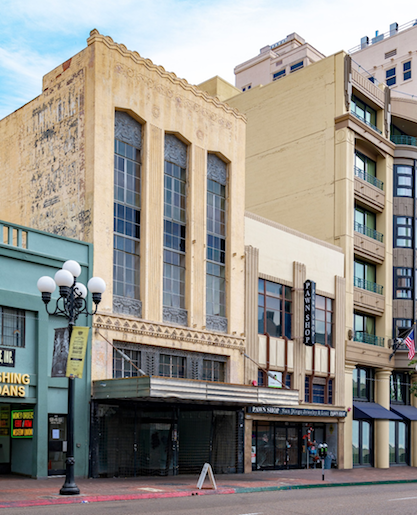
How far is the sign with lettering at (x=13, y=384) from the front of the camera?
23.3m

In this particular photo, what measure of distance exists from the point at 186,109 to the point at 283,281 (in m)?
10.4

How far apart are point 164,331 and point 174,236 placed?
4438 mm

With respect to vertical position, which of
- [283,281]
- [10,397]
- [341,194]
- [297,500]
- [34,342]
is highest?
[341,194]

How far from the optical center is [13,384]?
23750 mm

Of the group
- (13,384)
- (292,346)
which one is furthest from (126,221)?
(292,346)

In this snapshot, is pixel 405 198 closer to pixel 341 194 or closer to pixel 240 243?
pixel 341 194

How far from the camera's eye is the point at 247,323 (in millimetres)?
33906

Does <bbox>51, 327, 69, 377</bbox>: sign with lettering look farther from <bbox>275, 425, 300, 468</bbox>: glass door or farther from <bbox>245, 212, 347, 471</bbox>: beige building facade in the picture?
<bbox>275, 425, 300, 468</bbox>: glass door

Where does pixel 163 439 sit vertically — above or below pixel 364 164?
below

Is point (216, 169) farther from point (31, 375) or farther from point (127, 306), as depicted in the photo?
point (31, 375)

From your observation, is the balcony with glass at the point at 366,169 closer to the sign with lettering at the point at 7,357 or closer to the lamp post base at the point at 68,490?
the sign with lettering at the point at 7,357

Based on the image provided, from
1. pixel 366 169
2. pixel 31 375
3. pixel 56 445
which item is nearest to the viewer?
pixel 31 375

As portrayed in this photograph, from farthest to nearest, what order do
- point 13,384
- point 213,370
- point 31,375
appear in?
point 213,370 → point 31,375 → point 13,384

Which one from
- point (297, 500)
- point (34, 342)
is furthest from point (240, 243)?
point (297, 500)
